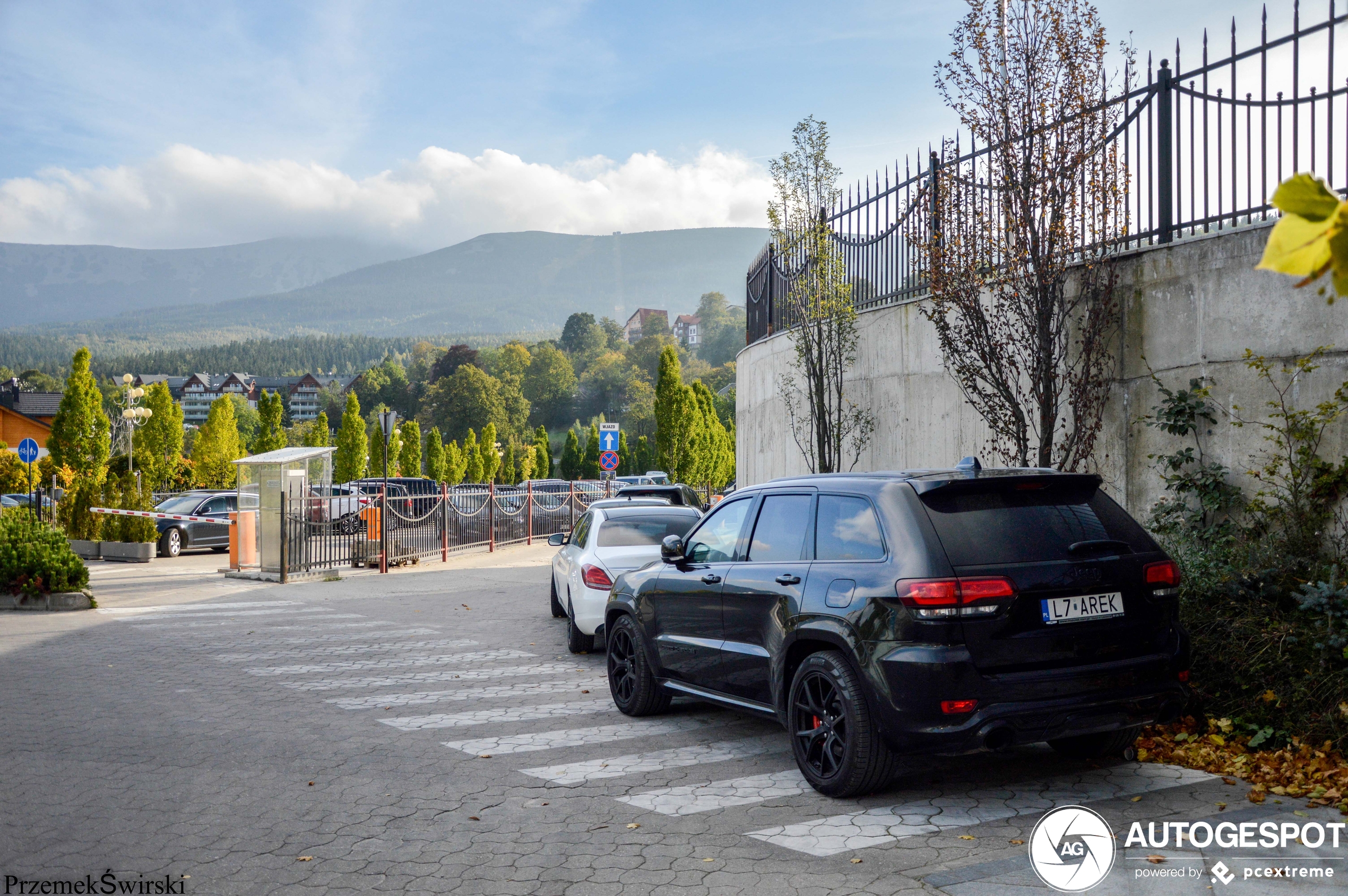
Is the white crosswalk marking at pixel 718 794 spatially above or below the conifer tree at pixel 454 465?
below

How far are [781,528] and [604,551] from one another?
4.50 meters

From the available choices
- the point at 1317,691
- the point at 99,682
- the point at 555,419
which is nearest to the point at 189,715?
the point at 99,682

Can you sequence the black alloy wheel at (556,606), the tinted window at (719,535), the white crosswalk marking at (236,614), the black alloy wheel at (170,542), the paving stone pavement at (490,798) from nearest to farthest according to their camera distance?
the paving stone pavement at (490,798), the tinted window at (719,535), the black alloy wheel at (556,606), the white crosswalk marking at (236,614), the black alloy wheel at (170,542)

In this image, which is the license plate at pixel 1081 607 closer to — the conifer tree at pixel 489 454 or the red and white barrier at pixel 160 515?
the red and white barrier at pixel 160 515

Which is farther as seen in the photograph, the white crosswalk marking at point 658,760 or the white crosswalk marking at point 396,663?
the white crosswalk marking at point 396,663

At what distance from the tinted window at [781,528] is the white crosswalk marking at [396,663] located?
488 centimetres

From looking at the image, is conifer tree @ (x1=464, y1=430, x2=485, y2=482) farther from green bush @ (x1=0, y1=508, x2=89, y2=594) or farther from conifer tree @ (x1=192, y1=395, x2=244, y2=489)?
green bush @ (x1=0, y1=508, x2=89, y2=594)

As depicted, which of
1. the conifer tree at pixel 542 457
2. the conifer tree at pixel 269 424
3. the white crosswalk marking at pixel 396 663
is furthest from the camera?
the conifer tree at pixel 542 457

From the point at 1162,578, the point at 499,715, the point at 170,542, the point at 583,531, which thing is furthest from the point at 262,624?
the point at 170,542

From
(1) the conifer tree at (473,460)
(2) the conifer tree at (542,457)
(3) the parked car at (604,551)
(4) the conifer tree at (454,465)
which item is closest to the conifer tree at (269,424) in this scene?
(4) the conifer tree at (454,465)

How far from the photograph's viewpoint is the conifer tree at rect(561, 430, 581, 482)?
300 feet

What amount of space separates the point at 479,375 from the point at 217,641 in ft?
338

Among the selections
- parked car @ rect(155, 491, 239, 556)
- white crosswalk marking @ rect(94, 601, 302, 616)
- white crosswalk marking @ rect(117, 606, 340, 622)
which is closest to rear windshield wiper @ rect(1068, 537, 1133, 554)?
white crosswalk marking @ rect(117, 606, 340, 622)

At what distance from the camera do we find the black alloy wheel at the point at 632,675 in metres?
7.53
